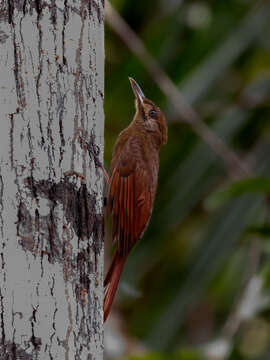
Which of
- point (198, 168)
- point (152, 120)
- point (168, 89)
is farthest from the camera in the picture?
point (198, 168)

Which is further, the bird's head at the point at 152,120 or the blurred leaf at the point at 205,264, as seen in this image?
the blurred leaf at the point at 205,264

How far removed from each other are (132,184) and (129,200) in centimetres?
12

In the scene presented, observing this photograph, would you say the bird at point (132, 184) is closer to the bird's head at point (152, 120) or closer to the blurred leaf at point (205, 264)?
the bird's head at point (152, 120)

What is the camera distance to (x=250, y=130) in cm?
732

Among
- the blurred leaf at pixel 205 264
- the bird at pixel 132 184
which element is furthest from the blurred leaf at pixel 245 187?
the blurred leaf at pixel 205 264

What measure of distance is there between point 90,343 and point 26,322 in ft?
0.74

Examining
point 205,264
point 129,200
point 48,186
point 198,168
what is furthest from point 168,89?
point 48,186

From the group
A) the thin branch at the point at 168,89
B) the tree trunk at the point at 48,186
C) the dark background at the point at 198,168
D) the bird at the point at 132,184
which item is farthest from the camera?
the dark background at the point at 198,168

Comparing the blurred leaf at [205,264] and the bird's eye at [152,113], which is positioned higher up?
the bird's eye at [152,113]

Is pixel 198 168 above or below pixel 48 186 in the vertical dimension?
below

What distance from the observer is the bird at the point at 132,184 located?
4043 mm

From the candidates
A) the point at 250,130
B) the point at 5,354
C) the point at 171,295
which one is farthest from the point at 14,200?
the point at 250,130

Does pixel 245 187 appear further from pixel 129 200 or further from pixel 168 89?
pixel 168 89

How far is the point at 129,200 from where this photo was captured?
428cm
